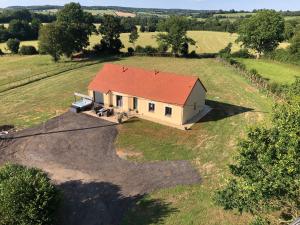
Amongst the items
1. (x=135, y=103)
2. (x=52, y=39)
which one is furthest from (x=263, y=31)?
(x=135, y=103)

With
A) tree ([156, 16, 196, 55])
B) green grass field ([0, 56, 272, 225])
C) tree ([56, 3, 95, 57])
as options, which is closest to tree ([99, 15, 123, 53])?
tree ([56, 3, 95, 57])

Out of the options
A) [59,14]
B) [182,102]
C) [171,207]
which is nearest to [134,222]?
[171,207]

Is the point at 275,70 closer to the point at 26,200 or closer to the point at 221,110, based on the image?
the point at 221,110

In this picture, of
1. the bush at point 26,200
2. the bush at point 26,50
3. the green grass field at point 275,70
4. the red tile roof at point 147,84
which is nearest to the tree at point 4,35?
the bush at point 26,50

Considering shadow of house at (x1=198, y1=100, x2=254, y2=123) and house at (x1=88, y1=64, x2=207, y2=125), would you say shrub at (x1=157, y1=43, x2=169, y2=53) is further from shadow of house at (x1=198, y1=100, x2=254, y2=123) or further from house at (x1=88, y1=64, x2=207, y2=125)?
house at (x1=88, y1=64, x2=207, y2=125)

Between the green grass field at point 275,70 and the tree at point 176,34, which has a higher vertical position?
the tree at point 176,34

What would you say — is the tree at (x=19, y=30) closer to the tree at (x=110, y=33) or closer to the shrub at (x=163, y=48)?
the tree at (x=110, y=33)
